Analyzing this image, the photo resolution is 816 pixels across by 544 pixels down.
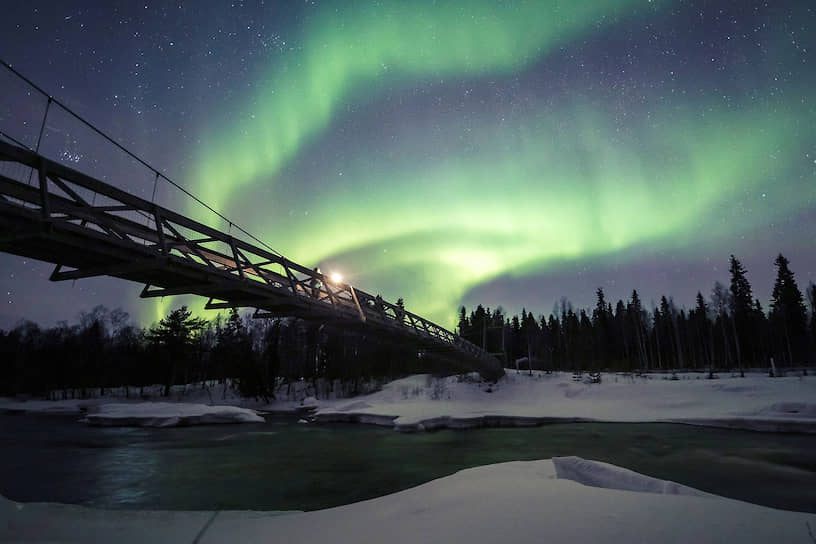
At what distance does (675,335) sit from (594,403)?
62.8 metres

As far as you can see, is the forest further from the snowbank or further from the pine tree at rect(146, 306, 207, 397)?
the snowbank

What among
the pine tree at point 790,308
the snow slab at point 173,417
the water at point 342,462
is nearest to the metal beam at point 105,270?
the water at point 342,462

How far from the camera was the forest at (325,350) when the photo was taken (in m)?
61.7

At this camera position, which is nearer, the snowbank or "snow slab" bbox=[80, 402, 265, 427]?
the snowbank

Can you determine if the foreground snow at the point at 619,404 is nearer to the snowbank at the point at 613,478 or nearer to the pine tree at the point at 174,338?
the snowbank at the point at 613,478

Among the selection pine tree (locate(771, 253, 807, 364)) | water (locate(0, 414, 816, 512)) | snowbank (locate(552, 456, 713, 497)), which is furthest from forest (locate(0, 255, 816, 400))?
snowbank (locate(552, 456, 713, 497))

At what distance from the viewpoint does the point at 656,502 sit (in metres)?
5.25

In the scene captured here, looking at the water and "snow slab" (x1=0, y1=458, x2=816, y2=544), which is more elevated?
"snow slab" (x1=0, y1=458, x2=816, y2=544)

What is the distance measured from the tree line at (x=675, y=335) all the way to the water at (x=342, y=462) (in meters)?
25.2

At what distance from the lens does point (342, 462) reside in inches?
623

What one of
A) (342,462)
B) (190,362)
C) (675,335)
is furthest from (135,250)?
(675,335)

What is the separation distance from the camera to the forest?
2430 inches

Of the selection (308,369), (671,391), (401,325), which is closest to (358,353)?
(308,369)

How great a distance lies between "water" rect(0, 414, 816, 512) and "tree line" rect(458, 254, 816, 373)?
82.8ft
